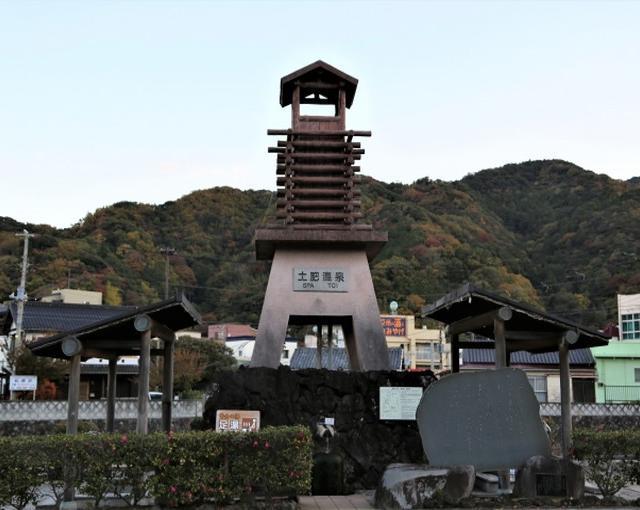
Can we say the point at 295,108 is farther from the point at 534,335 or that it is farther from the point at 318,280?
the point at 534,335

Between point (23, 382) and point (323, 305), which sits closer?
point (323, 305)

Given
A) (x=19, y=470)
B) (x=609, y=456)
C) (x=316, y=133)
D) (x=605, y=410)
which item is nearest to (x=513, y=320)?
(x=609, y=456)

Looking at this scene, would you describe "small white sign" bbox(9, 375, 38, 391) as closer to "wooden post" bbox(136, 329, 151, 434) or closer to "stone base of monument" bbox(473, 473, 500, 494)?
"wooden post" bbox(136, 329, 151, 434)

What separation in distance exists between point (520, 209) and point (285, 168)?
2361 inches

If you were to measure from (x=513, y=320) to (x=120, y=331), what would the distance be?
6638 mm

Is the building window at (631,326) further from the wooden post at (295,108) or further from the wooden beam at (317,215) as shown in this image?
the wooden post at (295,108)

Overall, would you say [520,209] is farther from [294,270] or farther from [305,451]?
[305,451]

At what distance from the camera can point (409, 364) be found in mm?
44406

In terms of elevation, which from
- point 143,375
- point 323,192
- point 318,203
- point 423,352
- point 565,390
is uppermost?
point 323,192

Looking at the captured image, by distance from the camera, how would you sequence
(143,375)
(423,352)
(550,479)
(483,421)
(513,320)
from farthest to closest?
(423,352), (513,320), (143,375), (483,421), (550,479)

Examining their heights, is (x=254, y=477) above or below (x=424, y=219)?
below

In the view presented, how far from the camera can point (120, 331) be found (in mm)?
11969

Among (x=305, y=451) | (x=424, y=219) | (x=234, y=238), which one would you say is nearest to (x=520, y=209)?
(x=424, y=219)

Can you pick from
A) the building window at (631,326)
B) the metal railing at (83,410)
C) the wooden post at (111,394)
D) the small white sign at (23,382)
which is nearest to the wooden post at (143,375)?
the wooden post at (111,394)
